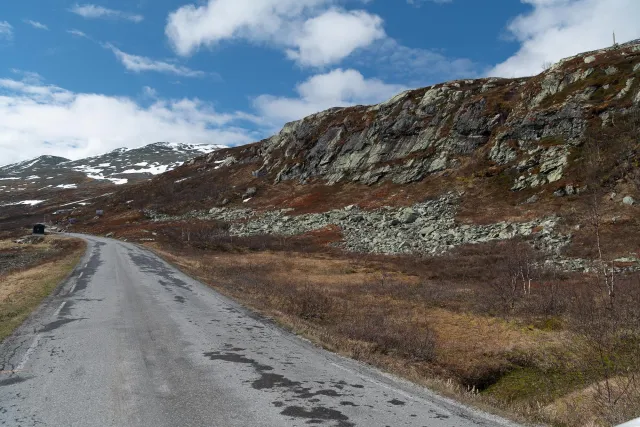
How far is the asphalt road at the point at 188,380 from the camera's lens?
5551mm

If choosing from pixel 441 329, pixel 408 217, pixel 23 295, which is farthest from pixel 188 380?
pixel 408 217

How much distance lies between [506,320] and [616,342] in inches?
174

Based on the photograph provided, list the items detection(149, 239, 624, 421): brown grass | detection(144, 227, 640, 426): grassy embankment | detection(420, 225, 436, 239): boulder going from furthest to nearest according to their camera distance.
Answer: detection(420, 225, 436, 239): boulder < detection(149, 239, 624, 421): brown grass < detection(144, 227, 640, 426): grassy embankment

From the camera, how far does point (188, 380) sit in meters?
6.91

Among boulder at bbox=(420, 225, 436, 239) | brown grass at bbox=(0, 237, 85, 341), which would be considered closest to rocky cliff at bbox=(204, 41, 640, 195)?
boulder at bbox=(420, 225, 436, 239)

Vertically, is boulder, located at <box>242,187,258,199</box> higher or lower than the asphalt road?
higher

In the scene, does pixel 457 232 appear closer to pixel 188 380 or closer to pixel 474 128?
pixel 474 128

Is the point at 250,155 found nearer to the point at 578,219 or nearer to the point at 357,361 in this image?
the point at 578,219

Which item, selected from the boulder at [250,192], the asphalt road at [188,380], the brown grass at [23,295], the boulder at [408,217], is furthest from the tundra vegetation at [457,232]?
the brown grass at [23,295]

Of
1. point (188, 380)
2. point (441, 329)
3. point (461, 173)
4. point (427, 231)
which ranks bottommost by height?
point (441, 329)

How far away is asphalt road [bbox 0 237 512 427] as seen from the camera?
18.2 ft

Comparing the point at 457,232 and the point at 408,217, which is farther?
the point at 408,217

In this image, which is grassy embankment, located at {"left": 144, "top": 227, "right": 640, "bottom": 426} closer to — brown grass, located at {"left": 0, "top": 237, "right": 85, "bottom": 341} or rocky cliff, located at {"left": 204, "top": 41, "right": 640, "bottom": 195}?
brown grass, located at {"left": 0, "top": 237, "right": 85, "bottom": 341}

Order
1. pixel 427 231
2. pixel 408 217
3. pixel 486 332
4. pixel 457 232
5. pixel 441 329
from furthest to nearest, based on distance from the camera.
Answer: pixel 408 217
pixel 427 231
pixel 457 232
pixel 441 329
pixel 486 332
